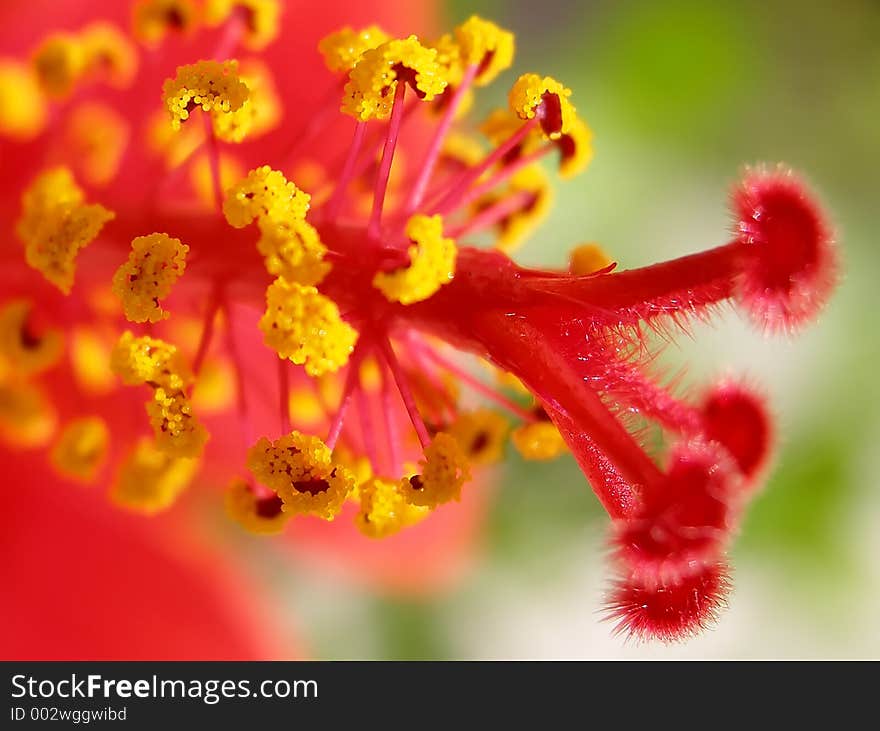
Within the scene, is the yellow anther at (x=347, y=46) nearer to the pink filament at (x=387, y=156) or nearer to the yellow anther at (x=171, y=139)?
the pink filament at (x=387, y=156)

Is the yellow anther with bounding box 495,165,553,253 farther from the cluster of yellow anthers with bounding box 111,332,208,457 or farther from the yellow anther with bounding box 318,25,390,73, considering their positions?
the cluster of yellow anthers with bounding box 111,332,208,457

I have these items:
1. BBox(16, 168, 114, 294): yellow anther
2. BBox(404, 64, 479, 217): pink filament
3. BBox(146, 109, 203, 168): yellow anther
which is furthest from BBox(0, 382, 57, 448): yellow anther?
BBox(404, 64, 479, 217): pink filament

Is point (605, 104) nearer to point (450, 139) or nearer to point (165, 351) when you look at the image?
point (450, 139)

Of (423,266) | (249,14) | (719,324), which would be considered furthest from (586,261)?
(719,324)

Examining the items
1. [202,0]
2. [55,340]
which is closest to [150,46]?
[202,0]

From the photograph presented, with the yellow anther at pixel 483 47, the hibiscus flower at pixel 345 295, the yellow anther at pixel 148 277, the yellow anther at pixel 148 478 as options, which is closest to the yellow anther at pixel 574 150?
the hibiscus flower at pixel 345 295

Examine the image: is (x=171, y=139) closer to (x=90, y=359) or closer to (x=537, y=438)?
(x=90, y=359)

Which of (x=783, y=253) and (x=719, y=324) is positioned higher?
(x=719, y=324)
